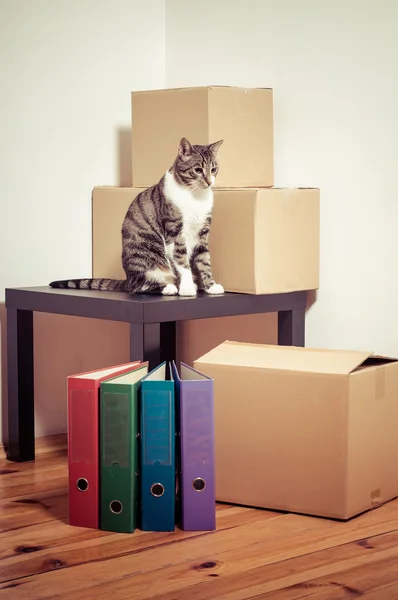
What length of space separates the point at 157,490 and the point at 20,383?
0.70 m

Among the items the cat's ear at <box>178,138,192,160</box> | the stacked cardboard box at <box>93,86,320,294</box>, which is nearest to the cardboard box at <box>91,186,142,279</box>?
the stacked cardboard box at <box>93,86,320,294</box>

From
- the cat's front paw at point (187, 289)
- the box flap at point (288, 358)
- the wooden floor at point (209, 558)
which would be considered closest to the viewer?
the wooden floor at point (209, 558)

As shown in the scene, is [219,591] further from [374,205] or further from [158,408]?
[374,205]

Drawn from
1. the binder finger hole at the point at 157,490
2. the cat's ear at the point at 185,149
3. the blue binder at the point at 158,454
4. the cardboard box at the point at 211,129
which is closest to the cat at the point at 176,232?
the cat's ear at the point at 185,149

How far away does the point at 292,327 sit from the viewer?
227 centimetres

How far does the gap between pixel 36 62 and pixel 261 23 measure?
26.6 inches

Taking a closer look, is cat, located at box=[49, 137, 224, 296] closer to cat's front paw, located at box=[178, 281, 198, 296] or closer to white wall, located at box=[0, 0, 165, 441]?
cat's front paw, located at box=[178, 281, 198, 296]

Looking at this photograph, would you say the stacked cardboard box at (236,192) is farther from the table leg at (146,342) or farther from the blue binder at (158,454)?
the blue binder at (158,454)

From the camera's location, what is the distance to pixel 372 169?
6.93 ft

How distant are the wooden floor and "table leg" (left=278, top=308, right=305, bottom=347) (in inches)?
23.4

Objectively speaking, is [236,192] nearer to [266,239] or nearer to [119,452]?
[266,239]

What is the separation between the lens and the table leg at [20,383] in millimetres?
2191

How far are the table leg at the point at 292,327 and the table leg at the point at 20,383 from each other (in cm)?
71

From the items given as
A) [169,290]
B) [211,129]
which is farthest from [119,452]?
[211,129]
